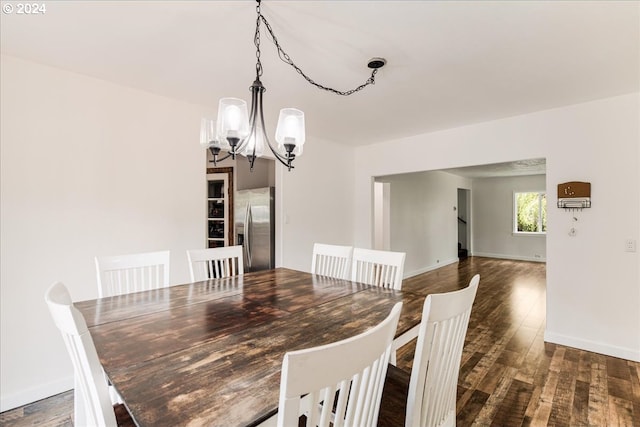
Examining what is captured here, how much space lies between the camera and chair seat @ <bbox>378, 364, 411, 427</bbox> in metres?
1.12

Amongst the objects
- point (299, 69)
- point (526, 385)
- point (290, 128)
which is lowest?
point (526, 385)

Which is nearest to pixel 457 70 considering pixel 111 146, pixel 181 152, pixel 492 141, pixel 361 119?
pixel 361 119

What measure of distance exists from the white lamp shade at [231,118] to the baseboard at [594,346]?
3.54 m

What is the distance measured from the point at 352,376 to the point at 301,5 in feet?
5.57

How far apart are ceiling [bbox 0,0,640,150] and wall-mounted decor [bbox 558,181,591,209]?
0.81 m

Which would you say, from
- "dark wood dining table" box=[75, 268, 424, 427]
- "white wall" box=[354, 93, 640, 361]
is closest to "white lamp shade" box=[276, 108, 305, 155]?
"dark wood dining table" box=[75, 268, 424, 427]

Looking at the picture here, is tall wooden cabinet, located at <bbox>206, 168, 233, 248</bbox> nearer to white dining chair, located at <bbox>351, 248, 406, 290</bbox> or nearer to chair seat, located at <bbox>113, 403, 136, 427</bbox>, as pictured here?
white dining chair, located at <bbox>351, 248, 406, 290</bbox>

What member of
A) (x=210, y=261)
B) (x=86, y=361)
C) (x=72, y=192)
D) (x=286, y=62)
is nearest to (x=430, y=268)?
(x=210, y=261)

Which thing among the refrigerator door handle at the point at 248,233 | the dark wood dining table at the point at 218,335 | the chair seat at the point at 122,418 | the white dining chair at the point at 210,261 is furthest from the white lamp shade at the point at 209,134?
the refrigerator door handle at the point at 248,233

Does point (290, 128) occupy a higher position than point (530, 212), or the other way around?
point (290, 128)

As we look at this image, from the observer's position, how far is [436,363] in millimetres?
1044

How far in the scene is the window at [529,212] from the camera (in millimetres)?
7691

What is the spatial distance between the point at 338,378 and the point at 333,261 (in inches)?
69.8

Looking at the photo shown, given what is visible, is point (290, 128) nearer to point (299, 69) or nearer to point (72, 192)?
point (299, 69)
